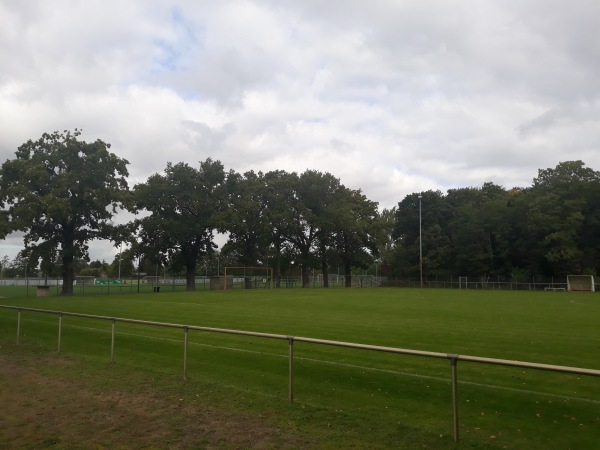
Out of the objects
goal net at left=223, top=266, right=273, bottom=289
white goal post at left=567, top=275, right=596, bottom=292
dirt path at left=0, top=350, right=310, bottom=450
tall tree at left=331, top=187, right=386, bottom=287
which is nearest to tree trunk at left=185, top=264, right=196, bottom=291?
goal net at left=223, top=266, right=273, bottom=289

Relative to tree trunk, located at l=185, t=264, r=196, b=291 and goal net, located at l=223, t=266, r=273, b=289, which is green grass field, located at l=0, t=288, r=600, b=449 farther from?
goal net, located at l=223, t=266, r=273, b=289

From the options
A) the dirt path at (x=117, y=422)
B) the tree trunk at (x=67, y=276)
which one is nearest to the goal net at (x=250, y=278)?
the tree trunk at (x=67, y=276)

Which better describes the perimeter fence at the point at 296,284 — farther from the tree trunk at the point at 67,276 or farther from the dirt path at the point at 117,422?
the dirt path at the point at 117,422

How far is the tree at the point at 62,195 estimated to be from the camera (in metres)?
42.7

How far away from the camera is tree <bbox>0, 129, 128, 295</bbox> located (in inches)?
1681

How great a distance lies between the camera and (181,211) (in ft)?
194

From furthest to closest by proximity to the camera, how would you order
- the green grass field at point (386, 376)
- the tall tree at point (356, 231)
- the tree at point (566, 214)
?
the tall tree at point (356, 231) → the tree at point (566, 214) → the green grass field at point (386, 376)

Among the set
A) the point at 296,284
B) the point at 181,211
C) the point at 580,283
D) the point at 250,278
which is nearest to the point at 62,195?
the point at 181,211

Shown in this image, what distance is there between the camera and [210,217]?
5844cm

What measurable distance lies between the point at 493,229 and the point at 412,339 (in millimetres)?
63155

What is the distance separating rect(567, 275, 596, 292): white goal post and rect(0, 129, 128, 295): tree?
50.1 metres

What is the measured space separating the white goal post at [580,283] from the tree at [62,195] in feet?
164

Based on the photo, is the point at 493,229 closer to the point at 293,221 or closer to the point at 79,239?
the point at 293,221

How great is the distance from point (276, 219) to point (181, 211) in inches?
485
